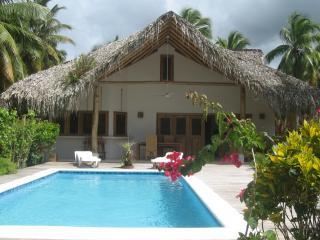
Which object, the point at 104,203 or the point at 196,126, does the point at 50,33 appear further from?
the point at 104,203

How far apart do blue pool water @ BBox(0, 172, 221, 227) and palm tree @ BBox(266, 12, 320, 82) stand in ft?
72.9

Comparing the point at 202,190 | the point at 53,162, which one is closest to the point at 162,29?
the point at 53,162

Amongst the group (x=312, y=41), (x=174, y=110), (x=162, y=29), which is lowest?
(x=174, y=110)

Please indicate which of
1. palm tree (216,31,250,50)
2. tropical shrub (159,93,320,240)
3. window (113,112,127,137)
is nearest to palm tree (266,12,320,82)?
palm tree (216,31,250,50)

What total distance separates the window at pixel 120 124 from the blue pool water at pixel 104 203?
5490 millimetres

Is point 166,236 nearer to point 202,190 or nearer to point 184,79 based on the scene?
point 202,190

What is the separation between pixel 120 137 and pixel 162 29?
163 inches

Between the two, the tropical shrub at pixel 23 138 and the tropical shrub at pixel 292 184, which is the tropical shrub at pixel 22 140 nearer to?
the tropical shrub at pixel 23 138

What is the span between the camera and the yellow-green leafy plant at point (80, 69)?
1501cm

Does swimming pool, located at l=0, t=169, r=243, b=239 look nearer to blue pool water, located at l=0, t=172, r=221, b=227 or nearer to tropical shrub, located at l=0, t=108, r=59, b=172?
blue pool water, located at l=0, t=172, r=221, b=227

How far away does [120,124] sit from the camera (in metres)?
17.7

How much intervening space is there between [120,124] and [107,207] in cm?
961

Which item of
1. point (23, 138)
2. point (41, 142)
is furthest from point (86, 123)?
point (23, 138)

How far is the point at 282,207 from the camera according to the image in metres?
2.80
